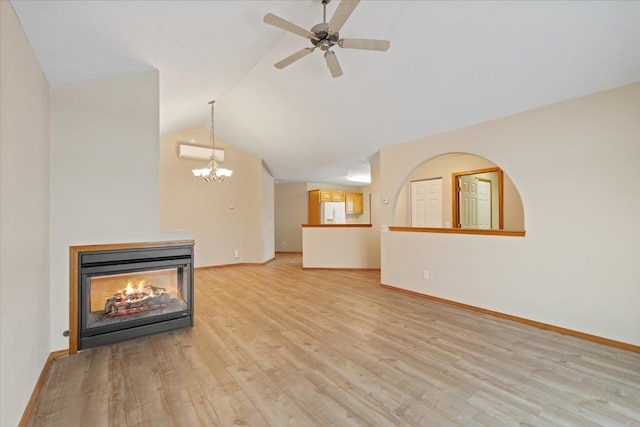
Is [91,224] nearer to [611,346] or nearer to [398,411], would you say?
[398,411]

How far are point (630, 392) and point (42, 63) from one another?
4.98 m

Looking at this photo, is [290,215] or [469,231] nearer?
[469,231]

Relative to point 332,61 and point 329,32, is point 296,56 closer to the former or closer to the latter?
point 332,61

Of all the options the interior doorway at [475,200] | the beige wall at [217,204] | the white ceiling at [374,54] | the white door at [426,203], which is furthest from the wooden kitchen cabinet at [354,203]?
the white ceiling at [374,54]

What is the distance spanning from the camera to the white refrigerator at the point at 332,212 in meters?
9.13

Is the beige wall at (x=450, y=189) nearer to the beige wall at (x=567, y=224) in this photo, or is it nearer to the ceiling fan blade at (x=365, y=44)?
the beige wall at (x=567, y=224)

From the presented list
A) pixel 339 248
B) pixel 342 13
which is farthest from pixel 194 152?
pixel 342 13

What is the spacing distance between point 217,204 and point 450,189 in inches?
210

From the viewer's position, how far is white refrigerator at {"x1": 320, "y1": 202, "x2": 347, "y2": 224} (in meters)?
9.13

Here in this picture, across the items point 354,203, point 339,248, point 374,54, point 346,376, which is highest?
point 374,54

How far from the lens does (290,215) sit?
9773 mm

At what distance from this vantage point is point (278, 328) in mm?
3123

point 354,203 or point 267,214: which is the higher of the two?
point 354,203

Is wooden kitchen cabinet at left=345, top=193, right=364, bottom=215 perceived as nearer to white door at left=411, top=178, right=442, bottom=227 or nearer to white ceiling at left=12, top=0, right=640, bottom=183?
white door at left=411, top=178, right=442, bottom=227
